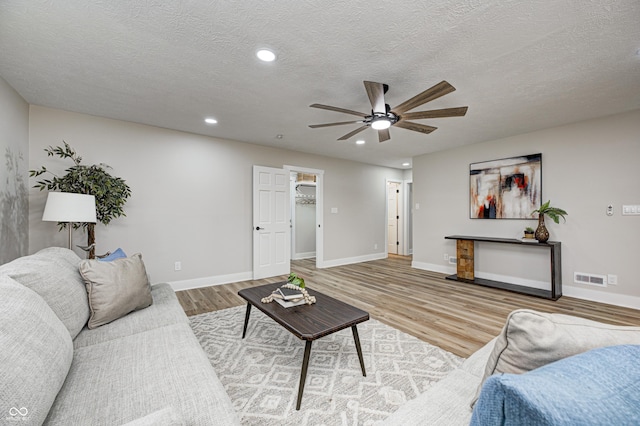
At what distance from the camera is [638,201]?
3283 millimetres

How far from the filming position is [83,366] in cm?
124

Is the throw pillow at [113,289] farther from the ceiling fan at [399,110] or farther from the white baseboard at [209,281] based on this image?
the white baseboard at [209,281]

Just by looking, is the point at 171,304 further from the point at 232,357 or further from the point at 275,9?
the point at 275,9

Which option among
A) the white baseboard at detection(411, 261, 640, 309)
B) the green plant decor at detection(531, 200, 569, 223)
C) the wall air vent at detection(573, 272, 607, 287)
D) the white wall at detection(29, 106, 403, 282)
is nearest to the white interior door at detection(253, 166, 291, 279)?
the white wall at detection(29, 106, 403, 282)

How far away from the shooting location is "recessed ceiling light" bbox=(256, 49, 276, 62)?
82.0 inches

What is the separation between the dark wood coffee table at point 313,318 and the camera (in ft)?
5.45

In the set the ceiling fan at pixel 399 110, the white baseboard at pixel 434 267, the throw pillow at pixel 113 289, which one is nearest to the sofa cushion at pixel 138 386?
the throw pillow at pixel 113 289

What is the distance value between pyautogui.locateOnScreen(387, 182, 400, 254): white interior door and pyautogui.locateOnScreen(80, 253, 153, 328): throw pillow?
655 cm

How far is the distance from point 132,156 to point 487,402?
175 inches

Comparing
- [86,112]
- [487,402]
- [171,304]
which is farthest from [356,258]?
[487,402]

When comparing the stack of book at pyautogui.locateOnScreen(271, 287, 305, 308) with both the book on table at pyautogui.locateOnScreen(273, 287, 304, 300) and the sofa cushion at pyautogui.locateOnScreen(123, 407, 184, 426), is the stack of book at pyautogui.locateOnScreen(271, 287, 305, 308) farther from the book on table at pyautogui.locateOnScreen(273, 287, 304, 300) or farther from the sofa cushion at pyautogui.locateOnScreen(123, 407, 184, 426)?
the sofa cushion at pyautogui.locateOnScreen(123, 407, 184, 426)

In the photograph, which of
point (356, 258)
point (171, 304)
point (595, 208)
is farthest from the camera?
point (356, 258)

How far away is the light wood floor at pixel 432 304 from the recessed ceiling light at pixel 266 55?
A: 8.98 ft

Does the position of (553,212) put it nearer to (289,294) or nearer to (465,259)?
(465,259)
